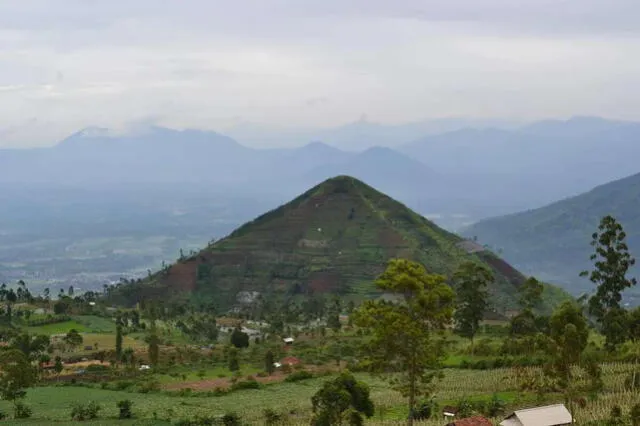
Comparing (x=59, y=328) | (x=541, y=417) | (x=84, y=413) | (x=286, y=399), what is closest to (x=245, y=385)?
(x=286, y=399)

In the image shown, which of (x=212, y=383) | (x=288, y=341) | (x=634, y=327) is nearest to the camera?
(x=634, y=327)

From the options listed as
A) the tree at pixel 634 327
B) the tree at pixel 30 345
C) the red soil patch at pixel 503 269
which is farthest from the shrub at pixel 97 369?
the red soil patch at pixel 503 269

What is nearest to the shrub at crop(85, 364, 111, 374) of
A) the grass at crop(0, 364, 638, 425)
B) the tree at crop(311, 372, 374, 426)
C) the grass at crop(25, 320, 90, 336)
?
the grass at crop(0, 364, 638, 425)

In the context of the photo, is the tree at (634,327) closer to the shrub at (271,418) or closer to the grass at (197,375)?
the shrub at (271,418)

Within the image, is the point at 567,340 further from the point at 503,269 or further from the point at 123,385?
the point at 503,269

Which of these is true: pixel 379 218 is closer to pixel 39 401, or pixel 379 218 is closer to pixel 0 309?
pixel 0 309

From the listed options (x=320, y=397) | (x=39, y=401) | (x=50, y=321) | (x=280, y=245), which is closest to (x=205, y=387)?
(x=39, y=401)

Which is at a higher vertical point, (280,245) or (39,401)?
(280,245)
